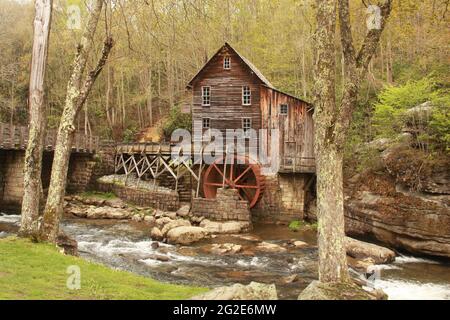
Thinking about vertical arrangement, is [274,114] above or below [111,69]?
below

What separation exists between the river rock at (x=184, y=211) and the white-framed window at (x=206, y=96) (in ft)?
21.7

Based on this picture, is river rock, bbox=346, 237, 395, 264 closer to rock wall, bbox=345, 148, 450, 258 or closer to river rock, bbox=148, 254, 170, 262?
rock wall, bbox=345, 148, 450, 258

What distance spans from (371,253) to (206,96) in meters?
14.7

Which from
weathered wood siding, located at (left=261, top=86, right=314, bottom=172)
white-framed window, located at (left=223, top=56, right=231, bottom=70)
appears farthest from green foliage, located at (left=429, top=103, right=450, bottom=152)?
white-framed window, located at (left=223, top=56, right=231, bottom=70)

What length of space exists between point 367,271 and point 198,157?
523 inches

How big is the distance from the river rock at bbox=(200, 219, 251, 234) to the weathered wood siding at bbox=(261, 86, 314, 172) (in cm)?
508

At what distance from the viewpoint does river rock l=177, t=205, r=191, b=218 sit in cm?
2172

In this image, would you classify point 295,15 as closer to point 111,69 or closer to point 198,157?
point 198,157

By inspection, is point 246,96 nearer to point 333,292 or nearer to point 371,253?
point 371,253

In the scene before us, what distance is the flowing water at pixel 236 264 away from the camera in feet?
37.2

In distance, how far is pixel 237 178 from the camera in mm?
22391

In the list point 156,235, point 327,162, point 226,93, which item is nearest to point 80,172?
point 226,93

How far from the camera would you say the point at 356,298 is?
6.34m

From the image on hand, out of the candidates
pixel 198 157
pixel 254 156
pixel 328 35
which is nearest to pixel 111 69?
pixel 198 157
